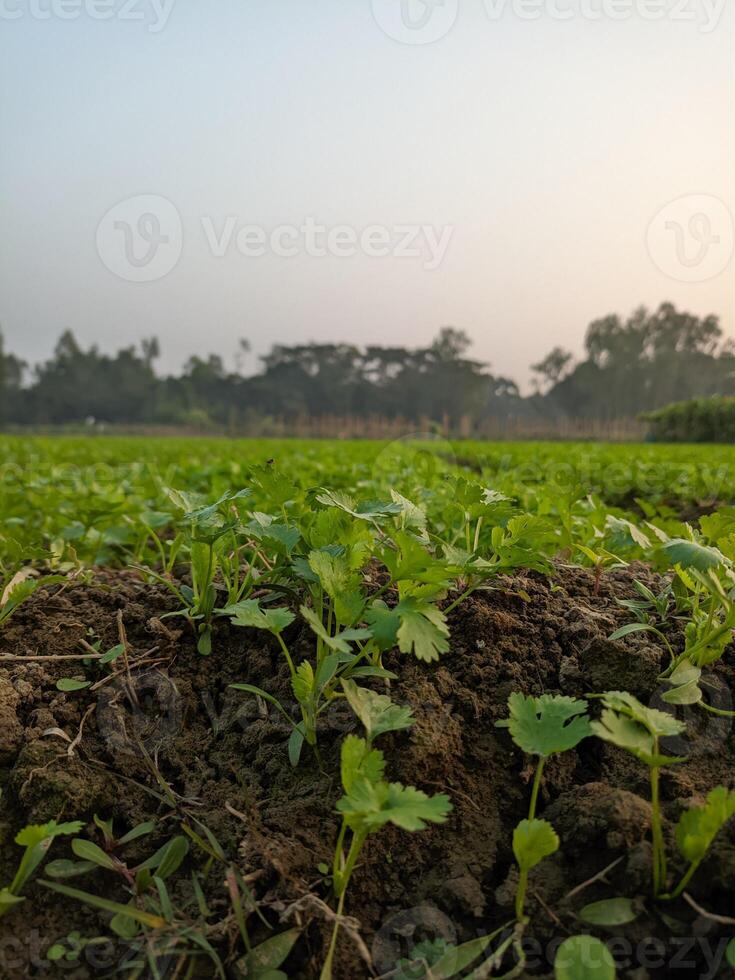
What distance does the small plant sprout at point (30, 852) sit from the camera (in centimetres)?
115

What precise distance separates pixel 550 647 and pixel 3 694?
1.21 meters

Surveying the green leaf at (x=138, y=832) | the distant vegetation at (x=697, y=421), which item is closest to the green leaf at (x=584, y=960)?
the green leaf at (x=138, y=832)

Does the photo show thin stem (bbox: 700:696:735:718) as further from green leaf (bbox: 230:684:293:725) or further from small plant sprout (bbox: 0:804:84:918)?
small plant sprout (bbox: 0:804:84:918)

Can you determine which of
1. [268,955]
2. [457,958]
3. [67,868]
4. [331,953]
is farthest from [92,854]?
[457,958]

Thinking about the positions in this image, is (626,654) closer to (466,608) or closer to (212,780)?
(466,608)

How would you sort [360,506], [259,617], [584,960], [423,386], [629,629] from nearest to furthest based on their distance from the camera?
[584,960] < [259,617] < [629,629] < [360,506] < [423,386]

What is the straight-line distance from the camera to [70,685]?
154 cm

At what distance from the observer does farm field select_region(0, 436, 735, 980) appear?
3.54 feet

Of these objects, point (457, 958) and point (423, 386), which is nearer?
point (457, 958)

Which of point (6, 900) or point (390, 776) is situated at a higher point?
point (390, 776)

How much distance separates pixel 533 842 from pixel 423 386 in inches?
2580

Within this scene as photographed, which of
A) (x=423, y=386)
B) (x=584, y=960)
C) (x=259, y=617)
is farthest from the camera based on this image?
(x=423, y=386)

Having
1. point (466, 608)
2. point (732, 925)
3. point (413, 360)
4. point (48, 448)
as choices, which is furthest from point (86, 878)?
point (413, 360)

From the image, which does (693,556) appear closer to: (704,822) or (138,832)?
(704,822)
